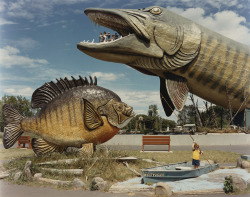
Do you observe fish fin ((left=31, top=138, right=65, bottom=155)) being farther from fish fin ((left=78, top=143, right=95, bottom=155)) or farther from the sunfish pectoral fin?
the sunfish pectoral fin

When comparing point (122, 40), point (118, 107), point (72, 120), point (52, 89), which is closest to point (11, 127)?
point (52, 89)

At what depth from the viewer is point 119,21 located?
920 centimetres

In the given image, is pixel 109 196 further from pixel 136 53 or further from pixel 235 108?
pixel 235 108

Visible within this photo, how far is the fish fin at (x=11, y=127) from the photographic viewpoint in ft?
23.3

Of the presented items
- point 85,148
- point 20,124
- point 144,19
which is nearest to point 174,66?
point 144,19

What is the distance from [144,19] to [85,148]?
528 centimetres

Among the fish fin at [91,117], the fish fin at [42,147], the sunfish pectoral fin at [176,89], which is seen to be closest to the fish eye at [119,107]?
the fish fin at [91,117]

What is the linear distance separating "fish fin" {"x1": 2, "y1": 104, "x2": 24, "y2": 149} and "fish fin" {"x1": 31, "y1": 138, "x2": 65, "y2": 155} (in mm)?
545

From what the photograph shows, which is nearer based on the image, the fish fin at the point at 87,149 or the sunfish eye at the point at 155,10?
the fish fin at the point at 87,149

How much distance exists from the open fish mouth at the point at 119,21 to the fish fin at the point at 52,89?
1912 mm

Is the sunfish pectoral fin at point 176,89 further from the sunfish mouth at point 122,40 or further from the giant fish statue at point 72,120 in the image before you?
the giant fish statue at point 72,120

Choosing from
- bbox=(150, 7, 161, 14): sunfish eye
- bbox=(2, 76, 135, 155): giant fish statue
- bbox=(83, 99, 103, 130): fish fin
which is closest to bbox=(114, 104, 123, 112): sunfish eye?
bbox=(2, 76, 135, 155): giant fish statue

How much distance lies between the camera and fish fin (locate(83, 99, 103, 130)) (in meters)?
6.78

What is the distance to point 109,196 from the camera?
465 centimetres
